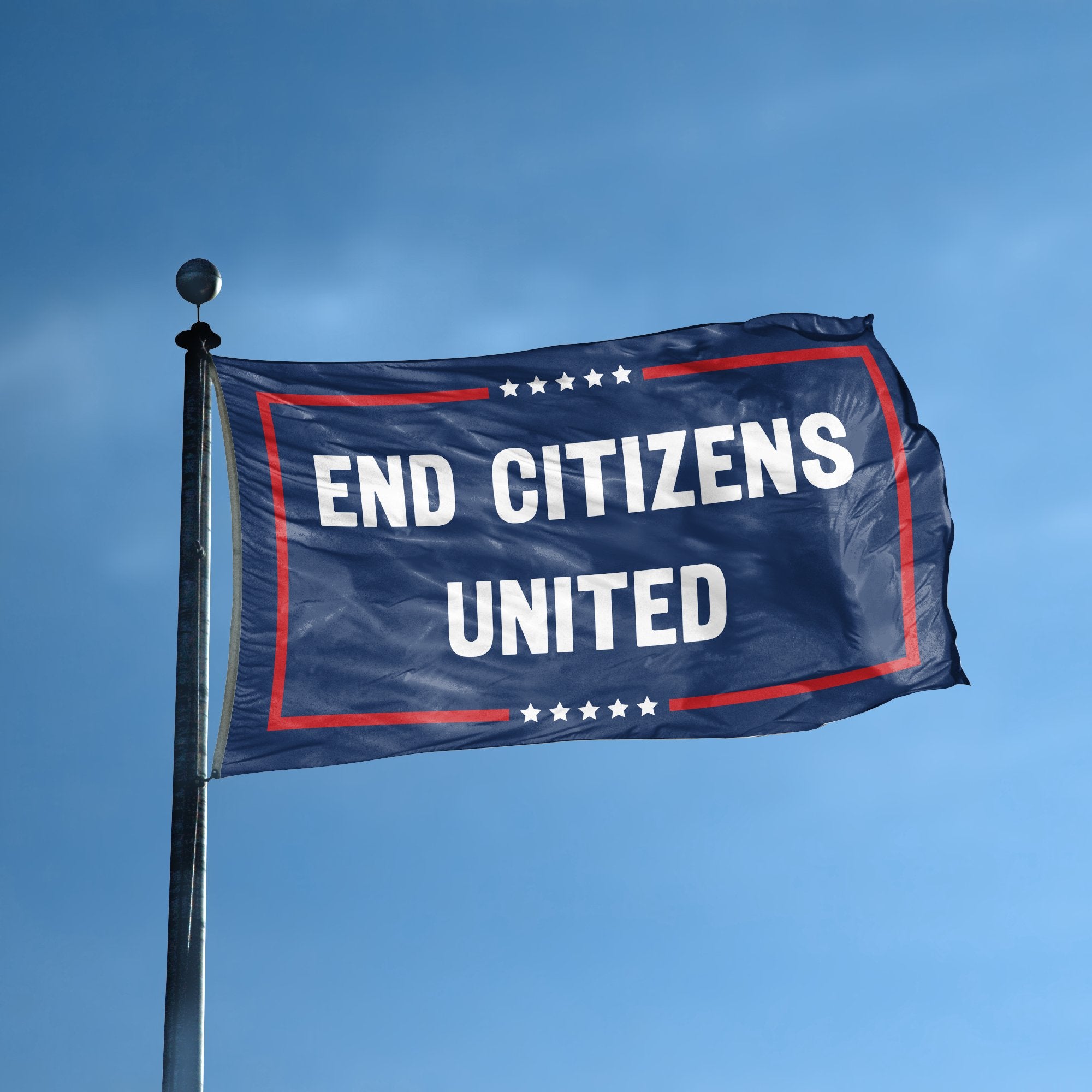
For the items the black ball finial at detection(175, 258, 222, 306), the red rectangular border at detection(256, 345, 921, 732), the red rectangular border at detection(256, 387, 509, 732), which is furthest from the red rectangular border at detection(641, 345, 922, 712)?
the black ball finial at detection(175, 258, 222, 306)

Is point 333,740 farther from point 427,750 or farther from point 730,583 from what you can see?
point 730,583

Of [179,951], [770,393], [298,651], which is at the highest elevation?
[770,393]

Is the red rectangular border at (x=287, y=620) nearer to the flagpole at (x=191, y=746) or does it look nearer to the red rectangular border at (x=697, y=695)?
the red rectangular border at (x=697, y=695)

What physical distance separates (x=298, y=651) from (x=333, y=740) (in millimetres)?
760

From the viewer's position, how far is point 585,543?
43.8 feet

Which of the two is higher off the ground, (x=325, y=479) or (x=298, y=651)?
(x=325, y=479)

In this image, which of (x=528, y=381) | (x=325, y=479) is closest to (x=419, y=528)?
(x=325, y=479)

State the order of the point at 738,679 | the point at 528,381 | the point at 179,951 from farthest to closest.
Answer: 1. the point at 528,381
2. the point at 738,679
3. the point at 179,951

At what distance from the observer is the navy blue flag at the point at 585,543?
12414 mm

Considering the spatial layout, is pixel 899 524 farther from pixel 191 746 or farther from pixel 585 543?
pixel 191 746

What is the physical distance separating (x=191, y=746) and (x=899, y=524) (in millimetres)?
6287

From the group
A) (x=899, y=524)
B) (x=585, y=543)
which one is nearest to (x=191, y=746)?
(x=585, y=543)

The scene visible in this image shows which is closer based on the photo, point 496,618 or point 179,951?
point 179,951

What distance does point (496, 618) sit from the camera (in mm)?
12875
